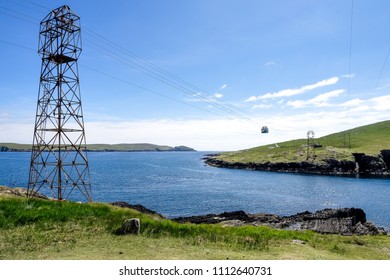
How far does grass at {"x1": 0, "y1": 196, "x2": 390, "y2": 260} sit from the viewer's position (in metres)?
15.5

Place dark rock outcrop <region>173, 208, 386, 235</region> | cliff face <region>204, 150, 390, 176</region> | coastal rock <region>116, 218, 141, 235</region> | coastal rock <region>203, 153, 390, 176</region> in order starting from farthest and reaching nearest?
cliff face <region>204, 150, 390, 176</region> < coastal rock <region>203, 153, 390, 176</region> < dark rock outcrop <region>173, 208, 386, 235</region> < coastal rock <region>116, 218, 141, 235</region>

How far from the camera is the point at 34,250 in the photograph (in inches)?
611

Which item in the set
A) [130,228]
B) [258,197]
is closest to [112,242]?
[130,228]

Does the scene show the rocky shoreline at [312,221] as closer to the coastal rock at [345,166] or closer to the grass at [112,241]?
the grass at [112,241]

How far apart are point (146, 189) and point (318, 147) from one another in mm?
140326

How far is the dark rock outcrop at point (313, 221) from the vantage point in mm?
45709

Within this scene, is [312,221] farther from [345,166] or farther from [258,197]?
[345,166]

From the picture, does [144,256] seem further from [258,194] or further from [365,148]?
[365,148]

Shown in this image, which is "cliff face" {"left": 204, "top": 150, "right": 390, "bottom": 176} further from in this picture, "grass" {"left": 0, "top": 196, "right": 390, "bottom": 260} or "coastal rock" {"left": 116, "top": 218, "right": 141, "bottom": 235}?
"coastal rock" {"left": 116, "top": 218, "right": 141, "bottom": 235}

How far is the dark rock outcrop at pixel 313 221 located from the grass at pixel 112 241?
23188mm

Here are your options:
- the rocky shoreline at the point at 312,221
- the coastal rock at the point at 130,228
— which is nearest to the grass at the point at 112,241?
the coastal rock at the point at 130,228

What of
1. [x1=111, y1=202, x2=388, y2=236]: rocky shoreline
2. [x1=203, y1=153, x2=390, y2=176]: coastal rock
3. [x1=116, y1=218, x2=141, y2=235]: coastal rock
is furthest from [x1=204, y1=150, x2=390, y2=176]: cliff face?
[x1=116, y1=218, x2=141, y2=235]: coastal rock

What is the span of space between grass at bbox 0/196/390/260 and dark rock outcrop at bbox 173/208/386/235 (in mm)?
23188

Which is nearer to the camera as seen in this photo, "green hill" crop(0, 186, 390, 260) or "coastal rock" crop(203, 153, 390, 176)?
"green hill" crop(0, 186, 390, 260)
